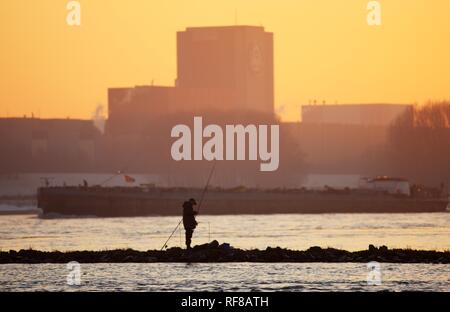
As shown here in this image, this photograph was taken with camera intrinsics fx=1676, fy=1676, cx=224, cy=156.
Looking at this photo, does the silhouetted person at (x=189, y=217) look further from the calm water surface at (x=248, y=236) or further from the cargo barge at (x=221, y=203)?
the cargo barge at (x=221, y=203)

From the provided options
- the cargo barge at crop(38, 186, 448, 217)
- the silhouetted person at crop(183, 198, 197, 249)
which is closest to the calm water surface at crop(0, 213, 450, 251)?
the silhouetted person at crop(183, 198, 197, 249)

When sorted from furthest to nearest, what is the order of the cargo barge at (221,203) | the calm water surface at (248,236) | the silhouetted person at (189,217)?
the cargo barge at (221,203) → the calm water surface at (248,236) → the silhouetted person at (189,217)

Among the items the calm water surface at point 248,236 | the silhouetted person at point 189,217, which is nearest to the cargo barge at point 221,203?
the calm water surface at point 248,236

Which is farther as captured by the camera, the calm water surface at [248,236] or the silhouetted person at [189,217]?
the calm water surface at [248,236]

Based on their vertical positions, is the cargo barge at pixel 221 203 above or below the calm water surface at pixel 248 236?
above

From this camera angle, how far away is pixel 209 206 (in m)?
150

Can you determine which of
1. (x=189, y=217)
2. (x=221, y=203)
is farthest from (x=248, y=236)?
(x=221, y=203)

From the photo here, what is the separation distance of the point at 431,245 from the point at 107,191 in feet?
295

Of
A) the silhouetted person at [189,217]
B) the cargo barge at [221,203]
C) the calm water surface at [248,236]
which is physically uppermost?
the cargo barge at [221,203]

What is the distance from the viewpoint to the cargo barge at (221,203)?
148500mm

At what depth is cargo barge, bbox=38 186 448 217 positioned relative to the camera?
148500mm

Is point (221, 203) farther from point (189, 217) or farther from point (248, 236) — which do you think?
point (189, 217)
